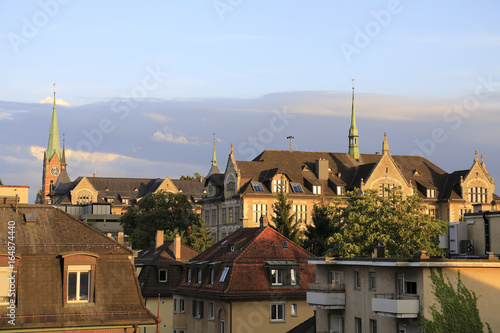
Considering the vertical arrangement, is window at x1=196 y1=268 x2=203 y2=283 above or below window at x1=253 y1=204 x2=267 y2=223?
below

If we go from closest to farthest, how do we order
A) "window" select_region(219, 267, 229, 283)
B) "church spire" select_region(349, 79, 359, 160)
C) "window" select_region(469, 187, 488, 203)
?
"window" select_region(219, 267, 229, 283) < "window" select_region(469, 187, 488, 203) < "church spire" select_region(349, 79, 359, 160)

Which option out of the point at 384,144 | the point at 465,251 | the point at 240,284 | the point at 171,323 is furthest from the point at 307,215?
the point at 465,251

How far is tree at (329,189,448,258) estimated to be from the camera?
2559 inches

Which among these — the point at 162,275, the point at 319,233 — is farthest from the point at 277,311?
the point at 319,233

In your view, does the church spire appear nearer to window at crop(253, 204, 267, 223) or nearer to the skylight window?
the skylight window

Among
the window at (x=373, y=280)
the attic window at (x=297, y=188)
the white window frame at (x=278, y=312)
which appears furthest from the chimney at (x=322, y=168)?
the window at (x=373, y=280)

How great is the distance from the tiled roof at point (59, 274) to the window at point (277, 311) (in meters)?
26.5

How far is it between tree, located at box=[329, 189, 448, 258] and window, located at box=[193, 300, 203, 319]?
44.8 feet

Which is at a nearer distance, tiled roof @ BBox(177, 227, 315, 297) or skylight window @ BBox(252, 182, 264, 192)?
tiled roof @ BBox(177, 227, 315, 297)

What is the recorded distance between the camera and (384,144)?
11981 cm

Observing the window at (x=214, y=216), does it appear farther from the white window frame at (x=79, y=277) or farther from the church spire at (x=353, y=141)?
the white window frame at (x=79, y=277)

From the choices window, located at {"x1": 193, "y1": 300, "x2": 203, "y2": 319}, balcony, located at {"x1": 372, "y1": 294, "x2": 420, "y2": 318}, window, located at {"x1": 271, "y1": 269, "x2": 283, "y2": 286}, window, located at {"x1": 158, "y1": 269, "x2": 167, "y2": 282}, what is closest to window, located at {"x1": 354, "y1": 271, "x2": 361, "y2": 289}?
balcony, located at {"x1": 372, "y1": 294, "x2": 420, "y2": 318}

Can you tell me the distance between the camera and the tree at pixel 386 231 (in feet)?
213

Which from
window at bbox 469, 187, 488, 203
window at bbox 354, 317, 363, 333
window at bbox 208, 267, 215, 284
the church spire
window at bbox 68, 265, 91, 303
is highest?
the church spire
